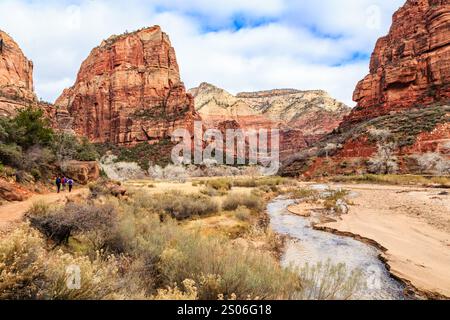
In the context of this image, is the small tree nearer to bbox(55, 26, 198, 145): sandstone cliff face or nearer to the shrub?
the shrub

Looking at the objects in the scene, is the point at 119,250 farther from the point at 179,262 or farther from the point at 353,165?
the point at 353,165

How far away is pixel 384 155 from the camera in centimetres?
3753

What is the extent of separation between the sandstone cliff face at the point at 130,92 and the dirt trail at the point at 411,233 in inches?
2844

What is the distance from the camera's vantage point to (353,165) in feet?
137

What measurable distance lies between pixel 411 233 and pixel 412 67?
205ft

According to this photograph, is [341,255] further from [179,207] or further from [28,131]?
[28,131]

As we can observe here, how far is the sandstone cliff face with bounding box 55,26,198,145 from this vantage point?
8500 centimetres

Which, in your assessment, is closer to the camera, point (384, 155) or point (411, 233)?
point (411, 233)

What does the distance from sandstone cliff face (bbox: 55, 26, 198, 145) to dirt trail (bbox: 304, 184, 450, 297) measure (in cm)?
7224

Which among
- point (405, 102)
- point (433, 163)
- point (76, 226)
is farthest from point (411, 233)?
point (405, 102)

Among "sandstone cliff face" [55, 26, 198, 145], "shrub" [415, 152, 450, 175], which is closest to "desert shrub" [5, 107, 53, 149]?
"shrub" [415, 152, 450, 175]

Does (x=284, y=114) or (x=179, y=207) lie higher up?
(x=284, y=114)

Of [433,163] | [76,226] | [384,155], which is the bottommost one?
[76,226]

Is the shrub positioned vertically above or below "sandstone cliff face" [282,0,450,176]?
below
